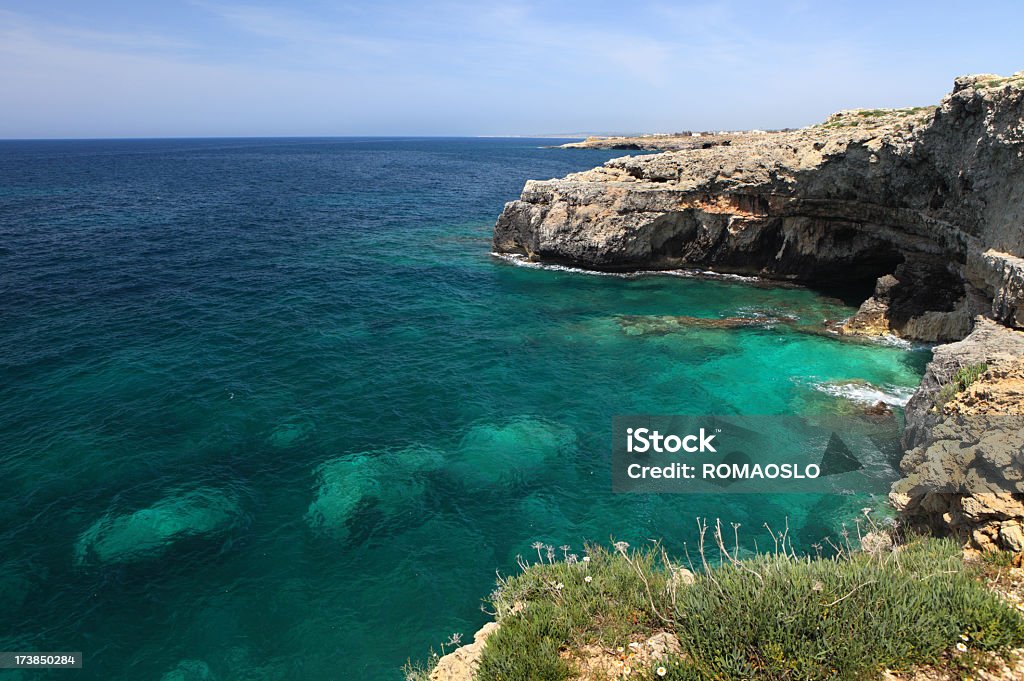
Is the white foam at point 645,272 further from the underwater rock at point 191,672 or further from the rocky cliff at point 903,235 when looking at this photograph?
the underwater rock at point 191,672

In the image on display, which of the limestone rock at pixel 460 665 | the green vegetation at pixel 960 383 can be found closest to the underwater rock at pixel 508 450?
the limestone rock at pixel 460 665

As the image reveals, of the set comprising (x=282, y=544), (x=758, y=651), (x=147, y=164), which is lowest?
(x=282, y=544)

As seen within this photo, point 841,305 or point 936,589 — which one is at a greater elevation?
point 936,589

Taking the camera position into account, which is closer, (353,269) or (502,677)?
(502,677)

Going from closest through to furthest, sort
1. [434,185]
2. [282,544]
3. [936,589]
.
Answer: [936,589] → [282,544] → [434,185]

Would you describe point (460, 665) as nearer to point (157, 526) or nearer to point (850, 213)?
point (157, 526)

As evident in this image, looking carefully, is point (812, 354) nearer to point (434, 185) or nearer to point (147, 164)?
point (434, 185)

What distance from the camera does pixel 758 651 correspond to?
8.05 metres

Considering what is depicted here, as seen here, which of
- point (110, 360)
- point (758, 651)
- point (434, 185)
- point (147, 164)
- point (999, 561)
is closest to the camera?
point (758, 651)

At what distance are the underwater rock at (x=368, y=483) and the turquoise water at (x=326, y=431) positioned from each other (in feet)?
0.29

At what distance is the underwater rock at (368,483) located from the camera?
18.9 metres

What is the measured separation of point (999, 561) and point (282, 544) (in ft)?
59.1

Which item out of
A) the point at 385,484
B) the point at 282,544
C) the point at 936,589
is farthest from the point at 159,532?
the point at 936,589

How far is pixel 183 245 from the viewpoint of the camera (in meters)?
52.2
